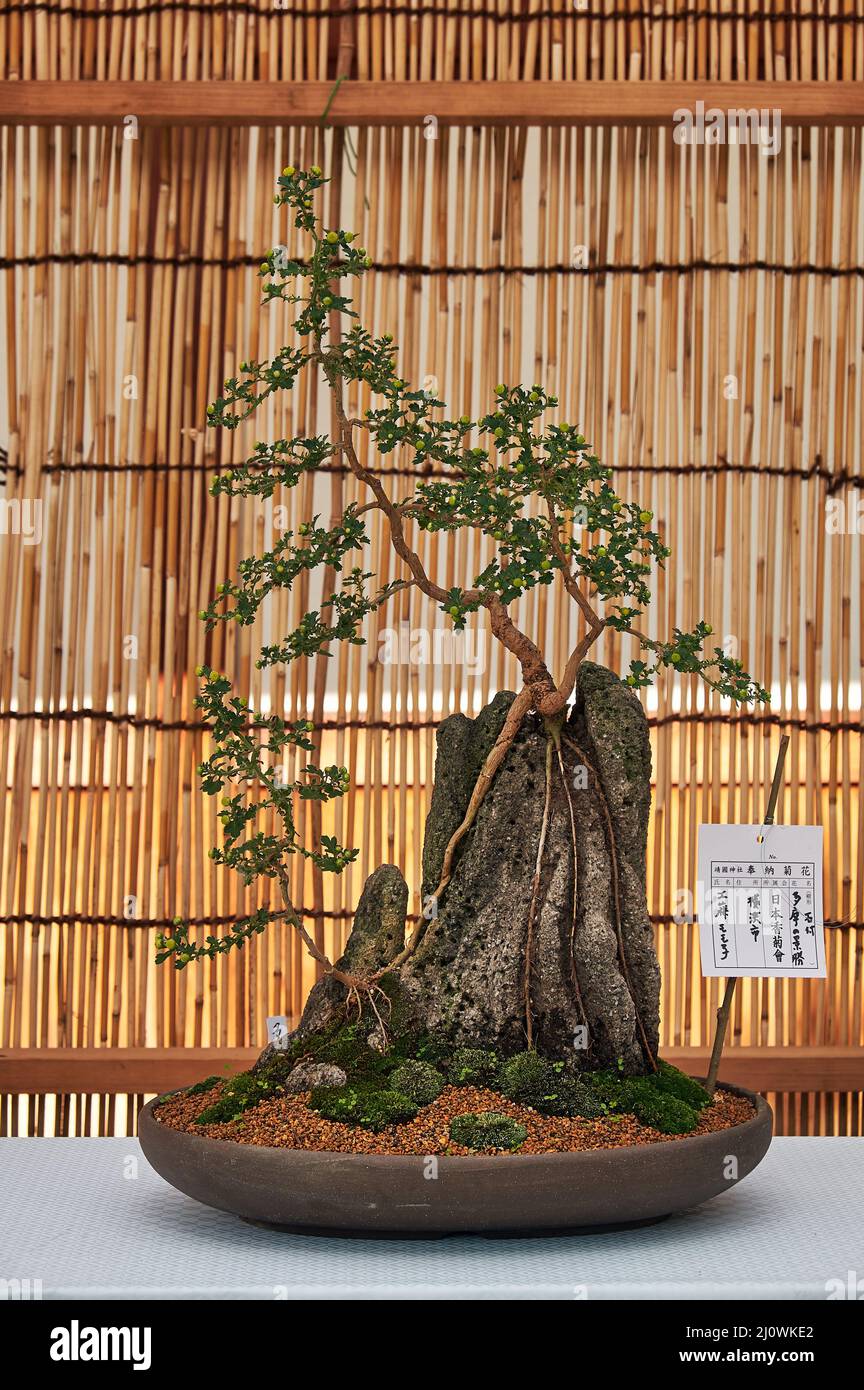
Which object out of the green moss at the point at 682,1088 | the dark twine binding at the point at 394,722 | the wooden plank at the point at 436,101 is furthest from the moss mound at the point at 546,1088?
the wooden plank at the point at 436,101

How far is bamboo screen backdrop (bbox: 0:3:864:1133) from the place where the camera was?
7.51ft

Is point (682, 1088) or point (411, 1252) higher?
point (682, 1088)

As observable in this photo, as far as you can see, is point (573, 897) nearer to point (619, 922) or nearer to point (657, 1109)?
point (619, 922)

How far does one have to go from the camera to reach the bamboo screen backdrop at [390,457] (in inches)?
90.1

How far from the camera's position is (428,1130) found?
1413mm

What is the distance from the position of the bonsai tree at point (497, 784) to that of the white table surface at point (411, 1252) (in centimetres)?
20

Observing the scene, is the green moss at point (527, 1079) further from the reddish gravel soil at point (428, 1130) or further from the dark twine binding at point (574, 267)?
the dark twine binding at point (574, 267)

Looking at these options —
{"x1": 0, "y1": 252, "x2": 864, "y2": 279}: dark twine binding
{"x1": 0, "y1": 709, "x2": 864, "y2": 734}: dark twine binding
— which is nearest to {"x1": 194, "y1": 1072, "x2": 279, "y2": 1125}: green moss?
{"x1": 0, "y1": 709, "x2": 864, "y2": 734}: dark twine binding

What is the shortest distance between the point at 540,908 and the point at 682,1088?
237mm

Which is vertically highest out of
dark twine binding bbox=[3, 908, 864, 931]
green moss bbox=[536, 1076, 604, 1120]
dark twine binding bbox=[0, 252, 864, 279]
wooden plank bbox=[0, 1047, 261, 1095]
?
dark twine binding bbox=[0, 252, 864, 279]

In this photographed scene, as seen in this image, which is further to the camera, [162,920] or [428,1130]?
[162,920]

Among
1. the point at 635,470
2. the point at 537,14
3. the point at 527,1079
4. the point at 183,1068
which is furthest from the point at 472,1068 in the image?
the point at 537,14

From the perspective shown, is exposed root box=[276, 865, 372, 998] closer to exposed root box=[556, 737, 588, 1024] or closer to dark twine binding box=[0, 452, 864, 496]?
exposed root box=[556, 737, 588, 1024]

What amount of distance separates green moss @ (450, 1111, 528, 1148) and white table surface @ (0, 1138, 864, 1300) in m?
0.10
